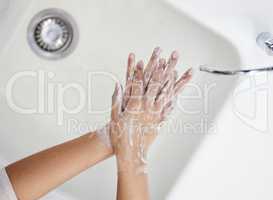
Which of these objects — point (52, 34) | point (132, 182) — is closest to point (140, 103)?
point (132, 182)

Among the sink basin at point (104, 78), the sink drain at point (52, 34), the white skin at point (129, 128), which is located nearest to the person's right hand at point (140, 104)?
the white skin at point (129, 128)

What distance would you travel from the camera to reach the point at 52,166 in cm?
66

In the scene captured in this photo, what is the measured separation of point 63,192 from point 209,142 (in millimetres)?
312

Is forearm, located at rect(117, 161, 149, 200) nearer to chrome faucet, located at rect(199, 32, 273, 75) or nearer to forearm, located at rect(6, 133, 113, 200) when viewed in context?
forearm, located at rect(6, 133, 113, 200)

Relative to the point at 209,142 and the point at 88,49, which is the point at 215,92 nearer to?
the point at 209,142

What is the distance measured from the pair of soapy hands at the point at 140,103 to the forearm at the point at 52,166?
0.04 metres

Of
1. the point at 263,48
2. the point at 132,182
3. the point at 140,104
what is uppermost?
the point at 263,48

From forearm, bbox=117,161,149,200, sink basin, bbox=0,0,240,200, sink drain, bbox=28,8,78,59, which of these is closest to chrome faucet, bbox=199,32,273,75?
sink basin, bbox=0,0,240,200

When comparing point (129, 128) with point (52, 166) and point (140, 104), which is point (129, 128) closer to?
point (140, 104)

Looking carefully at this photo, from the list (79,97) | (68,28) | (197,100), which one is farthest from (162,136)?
(68,28)

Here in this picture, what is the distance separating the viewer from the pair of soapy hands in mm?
731

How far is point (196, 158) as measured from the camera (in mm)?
791

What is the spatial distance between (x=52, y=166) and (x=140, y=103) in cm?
20

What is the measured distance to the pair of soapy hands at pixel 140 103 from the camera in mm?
731
